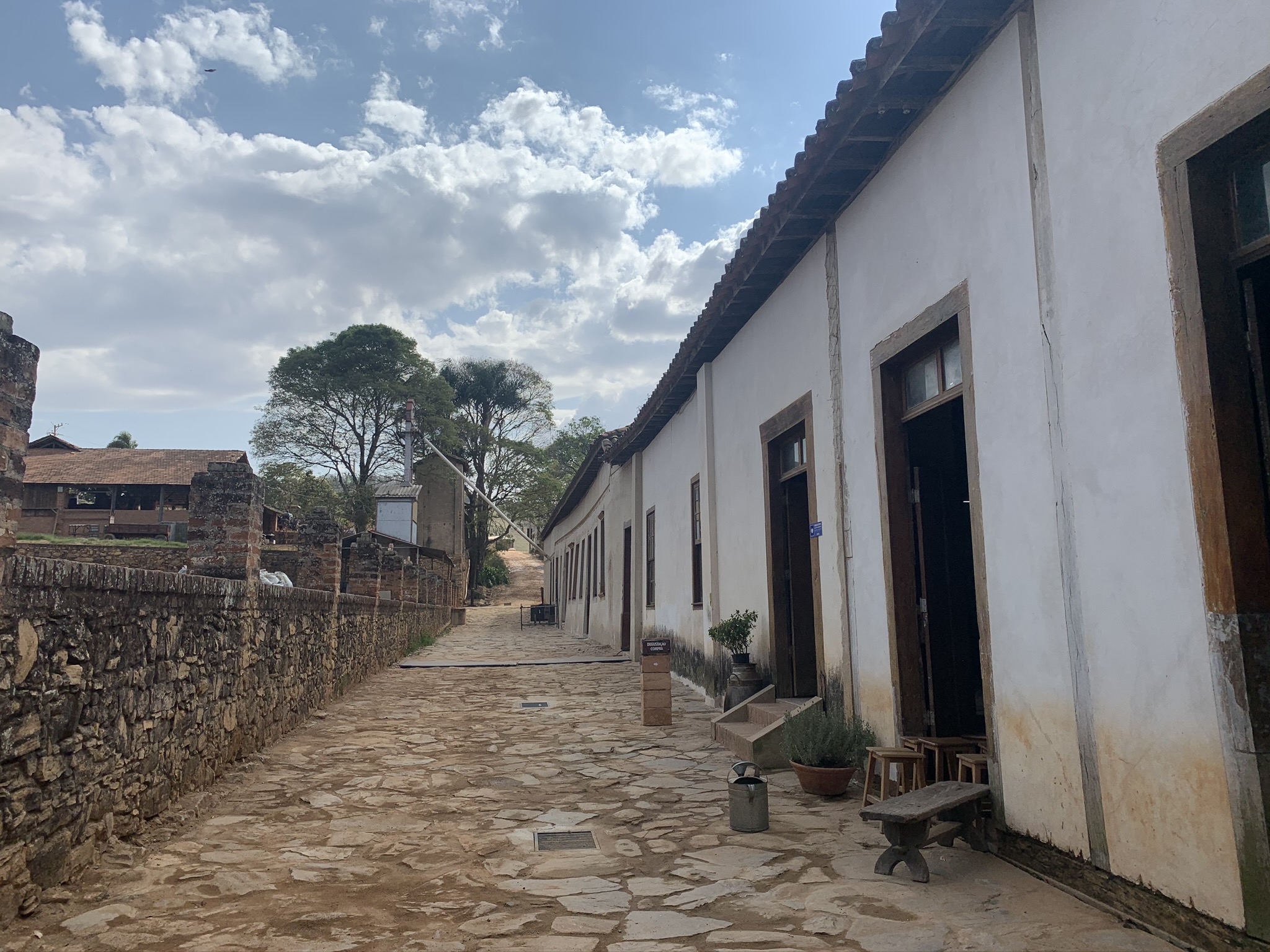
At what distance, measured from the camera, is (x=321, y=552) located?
9797mm

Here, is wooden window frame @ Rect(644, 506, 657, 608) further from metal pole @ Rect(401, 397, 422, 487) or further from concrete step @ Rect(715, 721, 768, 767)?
metal pole @ Rect(401, 397, 422, 487)

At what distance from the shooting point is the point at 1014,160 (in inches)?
155

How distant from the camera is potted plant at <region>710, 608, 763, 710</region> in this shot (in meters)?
7.58

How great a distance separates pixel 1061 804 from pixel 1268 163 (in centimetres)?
257

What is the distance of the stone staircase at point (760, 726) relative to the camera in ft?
19.9

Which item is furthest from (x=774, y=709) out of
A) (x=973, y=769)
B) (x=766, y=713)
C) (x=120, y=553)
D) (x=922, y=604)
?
(x=120, y=553)

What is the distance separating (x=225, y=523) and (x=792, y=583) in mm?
4650

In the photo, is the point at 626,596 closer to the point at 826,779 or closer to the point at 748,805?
the point at 826,779

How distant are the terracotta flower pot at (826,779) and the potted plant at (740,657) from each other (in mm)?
2301

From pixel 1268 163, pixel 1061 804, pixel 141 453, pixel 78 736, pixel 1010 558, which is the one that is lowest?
pixel 1061 804

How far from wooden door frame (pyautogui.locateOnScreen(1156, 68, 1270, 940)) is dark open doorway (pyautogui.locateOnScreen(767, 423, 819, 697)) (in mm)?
4434

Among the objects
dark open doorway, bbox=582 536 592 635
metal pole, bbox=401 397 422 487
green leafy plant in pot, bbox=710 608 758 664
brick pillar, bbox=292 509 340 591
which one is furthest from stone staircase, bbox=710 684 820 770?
metal pole, bbox=401 397 422 487

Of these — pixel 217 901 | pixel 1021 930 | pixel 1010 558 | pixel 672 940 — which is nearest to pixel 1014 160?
pixel 1010 558

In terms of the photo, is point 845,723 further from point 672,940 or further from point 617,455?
point 617,455
